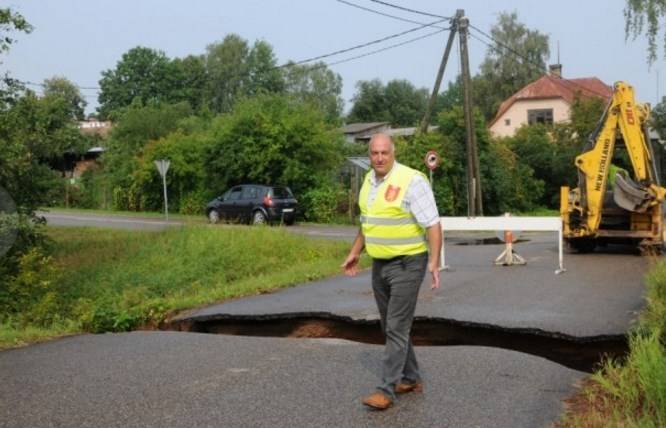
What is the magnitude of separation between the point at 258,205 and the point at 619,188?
15.5 m

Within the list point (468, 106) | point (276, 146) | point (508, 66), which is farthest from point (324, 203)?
point (508, 66)

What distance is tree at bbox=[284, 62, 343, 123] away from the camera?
87.2 meters

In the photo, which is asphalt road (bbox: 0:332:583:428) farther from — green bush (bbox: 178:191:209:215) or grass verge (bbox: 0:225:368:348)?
green bush (bbox: 178:191:209:215)

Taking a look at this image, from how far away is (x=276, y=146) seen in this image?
100ft

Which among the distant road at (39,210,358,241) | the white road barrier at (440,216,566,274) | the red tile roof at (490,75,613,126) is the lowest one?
the distant road at (39,210,358,241)

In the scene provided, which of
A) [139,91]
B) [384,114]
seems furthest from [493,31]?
[139,91]

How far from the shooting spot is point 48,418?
16.8ft

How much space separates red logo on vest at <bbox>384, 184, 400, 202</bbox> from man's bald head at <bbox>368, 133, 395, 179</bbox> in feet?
0.43

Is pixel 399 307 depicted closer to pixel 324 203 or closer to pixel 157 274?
pixel 157 274

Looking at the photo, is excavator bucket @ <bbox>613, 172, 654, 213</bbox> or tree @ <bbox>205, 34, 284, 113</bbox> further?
tree @ <bbox>205, 34, 284, 113</bbox>

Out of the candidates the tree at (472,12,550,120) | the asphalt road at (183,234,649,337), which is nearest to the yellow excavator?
the asphalt road at (183,234,649,337)

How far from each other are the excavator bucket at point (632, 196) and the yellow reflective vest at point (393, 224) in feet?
36.0

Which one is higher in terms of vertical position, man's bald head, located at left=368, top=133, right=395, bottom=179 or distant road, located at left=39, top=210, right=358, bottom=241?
man's bald head, located at left=368, top=133, right=395, bottom=179

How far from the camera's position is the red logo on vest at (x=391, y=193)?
5.27 m
